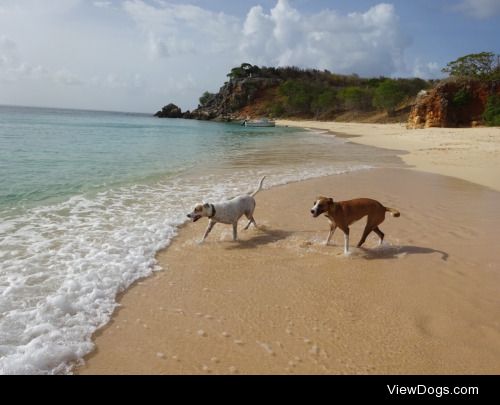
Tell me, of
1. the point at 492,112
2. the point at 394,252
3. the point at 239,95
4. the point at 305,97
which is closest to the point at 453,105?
the point at 492,112

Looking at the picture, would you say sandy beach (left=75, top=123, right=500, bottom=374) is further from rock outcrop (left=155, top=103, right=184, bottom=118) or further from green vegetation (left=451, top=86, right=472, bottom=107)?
rock outcrop (left=155, top=103, right=184, bottom=118)

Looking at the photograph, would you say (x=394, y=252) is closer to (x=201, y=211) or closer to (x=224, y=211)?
(x=224, y=211)

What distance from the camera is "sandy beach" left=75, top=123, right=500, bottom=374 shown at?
352 cm

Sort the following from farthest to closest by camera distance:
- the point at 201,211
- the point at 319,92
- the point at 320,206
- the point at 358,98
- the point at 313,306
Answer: the point at 319,92 → the point at 358,98 → the point at 201,211 → the point at 320,206 → the point at 313,306

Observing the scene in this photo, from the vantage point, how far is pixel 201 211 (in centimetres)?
685

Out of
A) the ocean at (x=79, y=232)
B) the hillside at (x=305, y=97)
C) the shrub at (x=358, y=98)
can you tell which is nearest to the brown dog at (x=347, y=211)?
the ocean at (x=79, y=232)

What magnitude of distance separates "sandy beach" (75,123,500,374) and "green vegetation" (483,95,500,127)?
37.1 meters

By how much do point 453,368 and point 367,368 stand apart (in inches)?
30.1

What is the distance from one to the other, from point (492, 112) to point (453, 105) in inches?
151

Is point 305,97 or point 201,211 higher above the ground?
point 305,97

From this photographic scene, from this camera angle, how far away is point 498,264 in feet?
19.0

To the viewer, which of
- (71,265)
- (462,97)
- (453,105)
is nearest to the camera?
(71,265)
